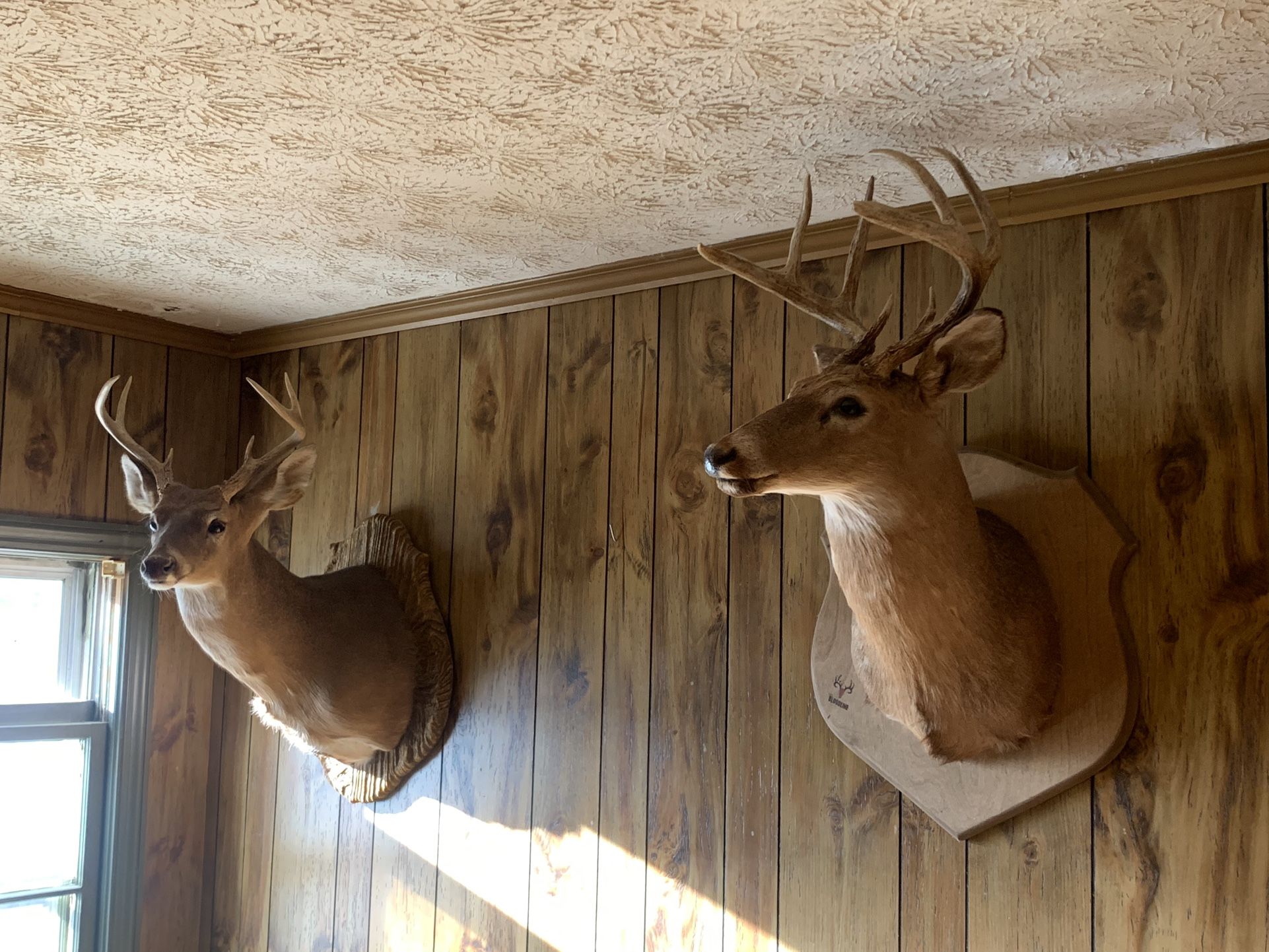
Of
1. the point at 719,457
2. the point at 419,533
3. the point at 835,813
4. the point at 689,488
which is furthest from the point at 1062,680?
the point at 419,533

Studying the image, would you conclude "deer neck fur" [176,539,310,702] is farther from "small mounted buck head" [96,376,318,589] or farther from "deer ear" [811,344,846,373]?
"deer ear" [811,344,846,373]

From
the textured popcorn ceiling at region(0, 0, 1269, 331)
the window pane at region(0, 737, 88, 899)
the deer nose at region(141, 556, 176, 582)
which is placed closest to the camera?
the textured popcorn ceiling at region(0, 0, 1269, 331)

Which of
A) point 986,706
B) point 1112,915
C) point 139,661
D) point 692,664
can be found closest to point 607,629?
point 692,664

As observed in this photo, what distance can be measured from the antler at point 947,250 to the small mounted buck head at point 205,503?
126cm

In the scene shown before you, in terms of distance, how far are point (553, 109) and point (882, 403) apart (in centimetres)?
67

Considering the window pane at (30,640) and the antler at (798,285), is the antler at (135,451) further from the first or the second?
the antler at (798,285)

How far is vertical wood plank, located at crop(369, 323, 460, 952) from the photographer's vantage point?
2564 mm

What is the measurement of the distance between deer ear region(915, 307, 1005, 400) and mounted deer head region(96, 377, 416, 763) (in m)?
1.30

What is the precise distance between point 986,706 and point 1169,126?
0.93m

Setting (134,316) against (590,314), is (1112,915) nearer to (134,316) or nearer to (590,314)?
(590,314)

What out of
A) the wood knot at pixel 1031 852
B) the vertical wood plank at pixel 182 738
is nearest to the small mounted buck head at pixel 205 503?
the vertical wood plank at pixel 182 738

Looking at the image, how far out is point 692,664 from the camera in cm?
222

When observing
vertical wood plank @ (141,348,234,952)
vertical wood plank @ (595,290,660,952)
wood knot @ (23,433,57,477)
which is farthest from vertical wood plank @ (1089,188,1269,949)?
wood knot @ (23,433,57,477)

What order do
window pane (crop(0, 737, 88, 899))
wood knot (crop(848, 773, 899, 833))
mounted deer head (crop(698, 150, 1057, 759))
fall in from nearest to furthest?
1. mounted deer head (crop(698, 150, 1057, 759))
2. wood knot (crop(848, 773, 899, 833))
3. window pane (crop(0, 737, 88, 899))
